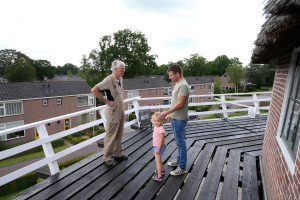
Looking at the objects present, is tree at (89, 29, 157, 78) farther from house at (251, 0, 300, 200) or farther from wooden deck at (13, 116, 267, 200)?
house at (251, 0, 300, 200)

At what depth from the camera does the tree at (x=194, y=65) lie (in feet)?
167

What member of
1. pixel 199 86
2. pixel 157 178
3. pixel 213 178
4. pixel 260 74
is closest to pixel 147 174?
pixel 157 178

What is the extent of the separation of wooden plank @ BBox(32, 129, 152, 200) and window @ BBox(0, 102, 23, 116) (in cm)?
2262

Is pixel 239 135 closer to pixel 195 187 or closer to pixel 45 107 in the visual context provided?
pixel 195 187

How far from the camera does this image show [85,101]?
27.1m

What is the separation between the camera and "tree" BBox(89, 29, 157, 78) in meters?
35.6

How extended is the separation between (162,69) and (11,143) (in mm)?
63340

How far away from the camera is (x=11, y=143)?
811 inches

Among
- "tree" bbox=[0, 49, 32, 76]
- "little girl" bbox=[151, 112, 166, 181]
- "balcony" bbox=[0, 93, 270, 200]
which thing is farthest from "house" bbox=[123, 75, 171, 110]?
"tree" bbox=[0, 49, 32, 76]

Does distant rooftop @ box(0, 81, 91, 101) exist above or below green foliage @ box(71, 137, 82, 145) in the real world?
above

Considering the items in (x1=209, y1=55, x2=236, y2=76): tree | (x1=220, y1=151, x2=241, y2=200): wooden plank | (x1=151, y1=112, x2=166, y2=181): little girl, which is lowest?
(x1=220, y1=151, x2=241, y2=200): wooden plank

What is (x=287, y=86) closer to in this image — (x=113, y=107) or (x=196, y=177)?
(x=196, y=177)

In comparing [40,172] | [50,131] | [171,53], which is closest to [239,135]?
[40,172]

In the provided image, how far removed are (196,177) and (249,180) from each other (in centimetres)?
87
